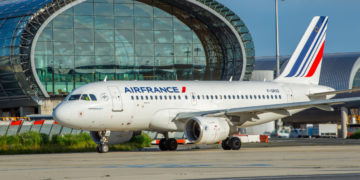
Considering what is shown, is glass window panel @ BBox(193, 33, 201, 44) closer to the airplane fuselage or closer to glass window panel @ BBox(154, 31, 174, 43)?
glass window panel @ BBox(154, 31, 174, 43)

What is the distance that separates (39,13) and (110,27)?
7145 millimetres

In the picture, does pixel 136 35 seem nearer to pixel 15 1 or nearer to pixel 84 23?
pixel 84 23

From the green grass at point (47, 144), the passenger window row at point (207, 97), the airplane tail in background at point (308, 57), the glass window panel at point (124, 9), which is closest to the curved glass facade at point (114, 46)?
the glass window panel at point (124, 9)

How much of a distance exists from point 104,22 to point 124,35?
86.1 inches

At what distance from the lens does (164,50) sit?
58562 mm

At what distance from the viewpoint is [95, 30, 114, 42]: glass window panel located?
5587 centimetres

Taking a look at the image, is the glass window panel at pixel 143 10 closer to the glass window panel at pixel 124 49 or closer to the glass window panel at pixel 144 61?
the glass window panel at pixel 124 49

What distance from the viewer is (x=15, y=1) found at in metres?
57.0

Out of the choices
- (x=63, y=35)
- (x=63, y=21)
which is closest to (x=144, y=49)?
(x=63, y=35)

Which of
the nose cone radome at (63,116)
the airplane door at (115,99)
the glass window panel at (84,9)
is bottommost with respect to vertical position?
the nose cone radome at (63,116)

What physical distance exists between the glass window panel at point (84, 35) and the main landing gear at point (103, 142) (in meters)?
26.4

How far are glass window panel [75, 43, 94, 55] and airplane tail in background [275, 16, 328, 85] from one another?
2268 cm

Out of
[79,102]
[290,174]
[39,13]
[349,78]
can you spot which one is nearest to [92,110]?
[79,102]

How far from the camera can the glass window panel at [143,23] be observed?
57375mm
